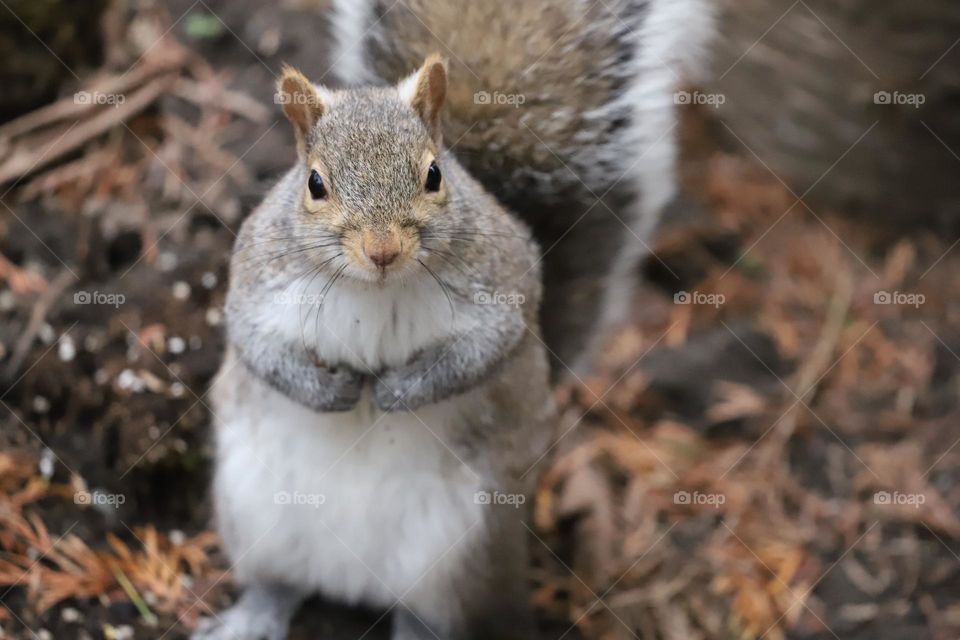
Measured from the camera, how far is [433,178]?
1.74 meters

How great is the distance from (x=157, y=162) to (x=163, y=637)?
1.37 metres

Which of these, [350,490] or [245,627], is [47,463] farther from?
[350,490]

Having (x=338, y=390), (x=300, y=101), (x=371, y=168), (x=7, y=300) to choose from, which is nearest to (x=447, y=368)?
(x=338, y=390)

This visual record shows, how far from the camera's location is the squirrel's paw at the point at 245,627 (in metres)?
2.31

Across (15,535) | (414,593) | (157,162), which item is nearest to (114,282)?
(157,162)

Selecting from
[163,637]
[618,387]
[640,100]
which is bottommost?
[163,637]

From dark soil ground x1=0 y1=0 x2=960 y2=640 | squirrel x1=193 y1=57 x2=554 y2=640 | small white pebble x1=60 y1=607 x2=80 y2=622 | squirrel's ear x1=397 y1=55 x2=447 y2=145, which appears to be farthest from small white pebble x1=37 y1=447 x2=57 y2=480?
squirrel's ear x1=397 y1=55 x2=447 y2=145

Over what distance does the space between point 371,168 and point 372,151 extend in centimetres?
3

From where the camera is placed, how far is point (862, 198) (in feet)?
11.4

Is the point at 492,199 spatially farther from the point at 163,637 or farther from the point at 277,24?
the point at 277,24

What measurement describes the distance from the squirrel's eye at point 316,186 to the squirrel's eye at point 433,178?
17 cm

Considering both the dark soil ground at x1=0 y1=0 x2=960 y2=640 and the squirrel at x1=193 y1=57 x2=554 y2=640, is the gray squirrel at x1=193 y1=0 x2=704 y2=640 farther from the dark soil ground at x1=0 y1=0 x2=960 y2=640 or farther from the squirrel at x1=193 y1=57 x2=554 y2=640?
the dark soil ground at x1=0 y1=0 x2=960 y2=640

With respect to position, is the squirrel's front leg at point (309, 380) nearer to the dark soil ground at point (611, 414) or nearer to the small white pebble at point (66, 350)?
the dark soil ground at point (611, 414)

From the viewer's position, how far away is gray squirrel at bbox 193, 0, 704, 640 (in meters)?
1.89
